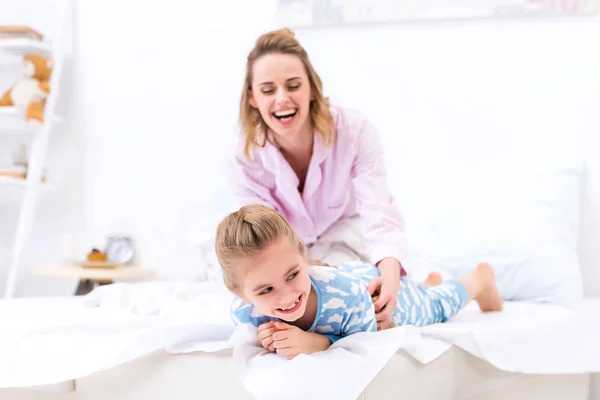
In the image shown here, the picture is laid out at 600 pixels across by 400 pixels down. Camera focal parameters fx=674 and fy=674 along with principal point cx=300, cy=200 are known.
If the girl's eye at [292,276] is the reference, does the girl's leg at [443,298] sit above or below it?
below

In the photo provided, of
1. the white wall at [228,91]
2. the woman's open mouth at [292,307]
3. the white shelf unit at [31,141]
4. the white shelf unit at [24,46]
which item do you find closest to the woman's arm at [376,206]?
the woman's open mouth at [292,307]

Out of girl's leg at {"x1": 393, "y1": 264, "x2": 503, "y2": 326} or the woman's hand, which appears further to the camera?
girl's leg at {"x1": 393, "y1": 264, "x2": 503, "y2": 326}

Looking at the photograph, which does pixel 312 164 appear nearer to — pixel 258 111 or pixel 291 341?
pixel 258 111

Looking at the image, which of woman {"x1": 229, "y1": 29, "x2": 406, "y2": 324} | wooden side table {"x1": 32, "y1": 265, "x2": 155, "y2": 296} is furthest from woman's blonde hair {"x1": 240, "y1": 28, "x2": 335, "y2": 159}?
wooden side table {"x1": 32, "y1": 265, "x2": 155, "y2": 296}

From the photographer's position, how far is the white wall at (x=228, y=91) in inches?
93.4

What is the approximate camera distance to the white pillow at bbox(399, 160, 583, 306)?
6.41 feet

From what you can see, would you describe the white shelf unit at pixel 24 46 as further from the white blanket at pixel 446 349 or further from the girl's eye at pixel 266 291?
the girl's eye at pixel 266 291

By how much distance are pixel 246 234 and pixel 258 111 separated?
2.21ft

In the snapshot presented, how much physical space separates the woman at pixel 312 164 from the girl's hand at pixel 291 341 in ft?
1.06

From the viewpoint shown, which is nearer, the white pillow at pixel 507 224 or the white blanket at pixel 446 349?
the white blanket at pixel 446 349

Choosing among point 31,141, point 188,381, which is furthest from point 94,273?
point 188,381

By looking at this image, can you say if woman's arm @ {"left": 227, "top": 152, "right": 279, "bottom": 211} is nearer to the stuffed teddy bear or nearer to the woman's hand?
the woman's hand

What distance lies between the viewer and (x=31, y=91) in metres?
2.67

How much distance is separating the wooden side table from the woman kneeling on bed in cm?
151
